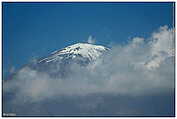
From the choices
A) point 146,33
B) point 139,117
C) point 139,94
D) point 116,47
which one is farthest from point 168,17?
point 139,117

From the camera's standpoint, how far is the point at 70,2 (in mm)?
4484

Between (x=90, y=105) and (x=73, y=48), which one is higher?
(x=73, y=48)

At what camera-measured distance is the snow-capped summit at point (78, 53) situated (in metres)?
4.45

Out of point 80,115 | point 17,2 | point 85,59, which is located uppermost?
point 17,2

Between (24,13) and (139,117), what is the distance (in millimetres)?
2034

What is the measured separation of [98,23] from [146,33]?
65 cm

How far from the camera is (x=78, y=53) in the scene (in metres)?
4.49

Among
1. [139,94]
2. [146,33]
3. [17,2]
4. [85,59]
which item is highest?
[17,2]

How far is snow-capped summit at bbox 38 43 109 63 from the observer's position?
4453 millimetres

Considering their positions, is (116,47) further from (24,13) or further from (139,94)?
(24,13)

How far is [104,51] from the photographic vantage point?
446 centimetres

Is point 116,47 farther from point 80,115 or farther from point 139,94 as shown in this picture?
point 80,115

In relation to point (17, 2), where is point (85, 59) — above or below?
below

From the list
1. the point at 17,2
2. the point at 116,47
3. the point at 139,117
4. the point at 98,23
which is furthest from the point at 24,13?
the point at 139,117
